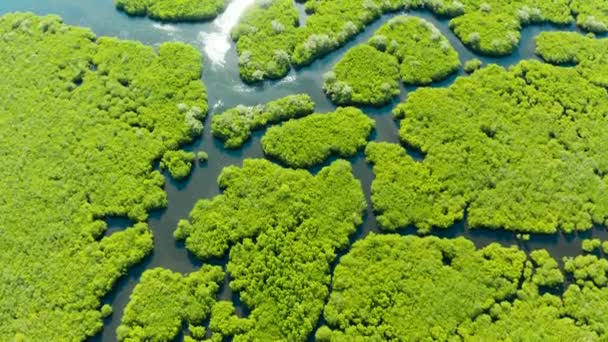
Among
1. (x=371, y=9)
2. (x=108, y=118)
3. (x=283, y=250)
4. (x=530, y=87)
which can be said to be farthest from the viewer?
(x=371, y=9)

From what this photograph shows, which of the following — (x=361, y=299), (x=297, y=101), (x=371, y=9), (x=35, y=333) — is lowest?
(x=35, y=333)

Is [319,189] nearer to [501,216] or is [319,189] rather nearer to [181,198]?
[181,198]

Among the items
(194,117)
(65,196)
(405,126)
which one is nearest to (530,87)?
(405,126)

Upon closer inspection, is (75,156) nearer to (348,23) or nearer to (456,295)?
(348,23)

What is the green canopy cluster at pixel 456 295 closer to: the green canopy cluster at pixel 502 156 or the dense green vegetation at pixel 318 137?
the green canopy cluster at pixel 502 156

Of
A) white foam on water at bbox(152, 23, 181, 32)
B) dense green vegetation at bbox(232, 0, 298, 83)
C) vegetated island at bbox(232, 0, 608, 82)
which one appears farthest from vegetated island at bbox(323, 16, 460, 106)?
white foam on water at bbox(152, 23, 181, 32)

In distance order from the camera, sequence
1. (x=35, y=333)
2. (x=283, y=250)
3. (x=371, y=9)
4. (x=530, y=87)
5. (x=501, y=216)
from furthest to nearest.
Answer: (x=371, y=9) < (x=530, y=87) < (x=501, y=216) < (x=283, y=250) < (x=35, y=333)

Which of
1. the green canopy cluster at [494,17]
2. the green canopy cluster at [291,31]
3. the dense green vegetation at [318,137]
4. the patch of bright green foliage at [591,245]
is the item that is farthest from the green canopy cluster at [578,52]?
the dense green vegetation at [318,137]
